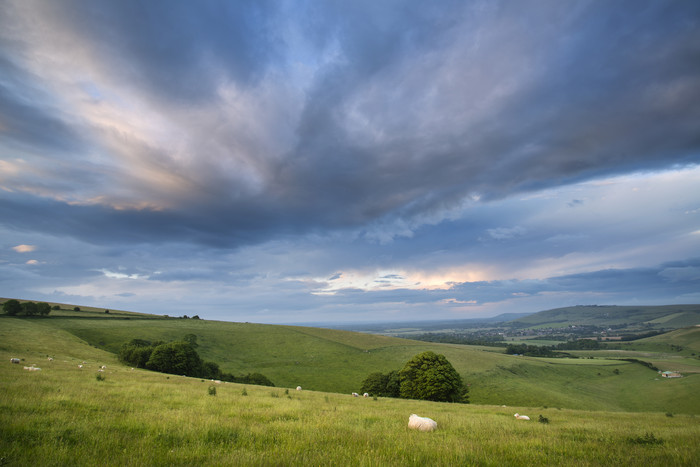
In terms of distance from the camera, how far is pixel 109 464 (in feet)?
18.9

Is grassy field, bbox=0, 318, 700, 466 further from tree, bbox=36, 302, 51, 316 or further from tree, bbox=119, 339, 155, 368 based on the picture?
tree, bbox=36, 302, 51, 316

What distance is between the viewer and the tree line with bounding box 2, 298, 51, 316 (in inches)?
3236

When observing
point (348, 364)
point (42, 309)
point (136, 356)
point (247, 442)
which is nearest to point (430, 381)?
point (247, 442)

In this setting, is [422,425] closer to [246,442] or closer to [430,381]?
[246,442]

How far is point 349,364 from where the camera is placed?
84062 millimetres

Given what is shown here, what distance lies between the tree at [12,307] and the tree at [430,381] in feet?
360

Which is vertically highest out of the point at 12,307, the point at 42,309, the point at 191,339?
the point at 12,307

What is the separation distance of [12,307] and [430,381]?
115 m

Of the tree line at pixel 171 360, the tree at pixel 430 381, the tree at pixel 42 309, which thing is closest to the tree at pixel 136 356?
the tree line at pixel 171 360

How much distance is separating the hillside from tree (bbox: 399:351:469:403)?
69.1ft

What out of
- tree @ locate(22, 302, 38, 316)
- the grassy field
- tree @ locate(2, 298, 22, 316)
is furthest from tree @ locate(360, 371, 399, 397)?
tree @ locate(2, 298, 22, 316)

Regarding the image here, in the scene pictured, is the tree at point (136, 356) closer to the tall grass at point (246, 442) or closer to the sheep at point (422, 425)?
the tall grass at point (246, 442)

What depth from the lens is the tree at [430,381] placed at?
44.3 meters

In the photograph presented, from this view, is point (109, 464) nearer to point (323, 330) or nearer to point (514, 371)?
point (514, 371)
